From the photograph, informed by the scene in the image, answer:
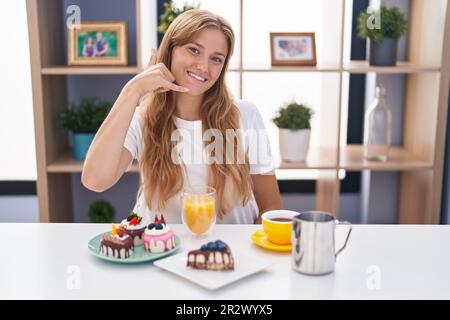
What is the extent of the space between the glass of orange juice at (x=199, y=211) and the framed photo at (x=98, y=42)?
1466 millimetres

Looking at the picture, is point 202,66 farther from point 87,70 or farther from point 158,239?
point 87,70

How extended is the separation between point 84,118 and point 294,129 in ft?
3.40

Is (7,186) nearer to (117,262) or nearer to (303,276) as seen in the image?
(117,262)

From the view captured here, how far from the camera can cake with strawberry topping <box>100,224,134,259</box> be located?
4.22 feet

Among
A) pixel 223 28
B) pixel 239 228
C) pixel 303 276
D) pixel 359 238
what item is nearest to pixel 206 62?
pixel 223 28

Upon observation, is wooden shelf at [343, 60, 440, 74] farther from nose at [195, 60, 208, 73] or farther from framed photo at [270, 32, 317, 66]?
nose at [195, 60, 208, 73]

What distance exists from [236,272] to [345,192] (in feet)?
6.96

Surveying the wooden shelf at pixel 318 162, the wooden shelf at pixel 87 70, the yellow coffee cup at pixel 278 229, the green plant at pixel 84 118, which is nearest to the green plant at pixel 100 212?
the green plant at pixel 84 118

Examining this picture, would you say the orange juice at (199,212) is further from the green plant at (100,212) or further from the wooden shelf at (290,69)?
the green plant at (100,212)

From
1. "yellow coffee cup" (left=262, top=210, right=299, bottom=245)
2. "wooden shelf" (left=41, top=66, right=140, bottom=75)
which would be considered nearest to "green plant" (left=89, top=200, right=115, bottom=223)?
"wooden shelf" (left=41, top=66, right=140, bottom=75)

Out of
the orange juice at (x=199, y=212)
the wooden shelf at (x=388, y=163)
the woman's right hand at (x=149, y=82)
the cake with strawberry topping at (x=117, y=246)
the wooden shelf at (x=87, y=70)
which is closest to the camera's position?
the cake with strawberry topping at (x=117, y=246)

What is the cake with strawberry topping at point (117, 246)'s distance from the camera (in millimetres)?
1286

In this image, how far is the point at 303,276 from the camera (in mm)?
1232

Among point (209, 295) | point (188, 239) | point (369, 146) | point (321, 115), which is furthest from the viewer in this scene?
point (321, 115)
